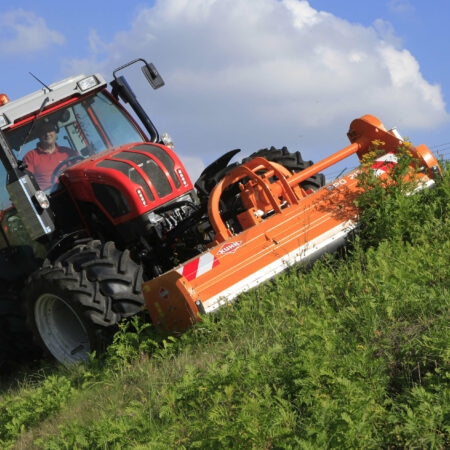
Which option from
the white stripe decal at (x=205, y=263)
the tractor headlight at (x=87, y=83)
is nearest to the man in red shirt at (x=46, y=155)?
the tractor headlight at (x=87, y=83)

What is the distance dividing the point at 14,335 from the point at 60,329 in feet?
2.76

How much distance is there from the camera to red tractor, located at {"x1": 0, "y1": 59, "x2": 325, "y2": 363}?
234 inches

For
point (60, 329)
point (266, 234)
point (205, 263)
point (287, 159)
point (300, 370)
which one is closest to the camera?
point (300, 370)

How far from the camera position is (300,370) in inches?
146

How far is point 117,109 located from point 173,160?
4.15 feet

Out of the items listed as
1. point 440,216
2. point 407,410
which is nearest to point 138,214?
point 440,216

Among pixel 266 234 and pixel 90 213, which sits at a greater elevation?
pixel 90 213

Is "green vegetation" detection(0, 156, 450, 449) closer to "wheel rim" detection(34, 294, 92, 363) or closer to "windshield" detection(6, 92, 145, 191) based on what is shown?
"wheel rim" detection(34, 294, 92, 363)

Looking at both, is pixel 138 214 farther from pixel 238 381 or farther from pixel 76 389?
pixel 238 381

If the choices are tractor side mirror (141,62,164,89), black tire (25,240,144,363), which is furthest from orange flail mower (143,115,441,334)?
tractor side mirror (141,62,164,89)

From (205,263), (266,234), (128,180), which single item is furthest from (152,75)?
(205,263)

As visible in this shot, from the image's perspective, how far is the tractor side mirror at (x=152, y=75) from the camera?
7715mm

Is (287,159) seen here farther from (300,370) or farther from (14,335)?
(300,370)

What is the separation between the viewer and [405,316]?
439 centimetres
